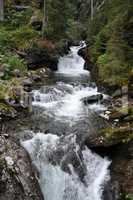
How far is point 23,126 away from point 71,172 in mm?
3542

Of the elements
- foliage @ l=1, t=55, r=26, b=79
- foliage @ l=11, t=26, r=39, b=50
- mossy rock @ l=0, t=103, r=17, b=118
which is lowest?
mossy rock @ l=0, t=103, r=17, b=118

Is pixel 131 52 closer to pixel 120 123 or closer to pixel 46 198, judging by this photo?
pixel 120 123

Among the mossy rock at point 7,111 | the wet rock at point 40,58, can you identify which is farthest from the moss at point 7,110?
the wet rock at point 40,58

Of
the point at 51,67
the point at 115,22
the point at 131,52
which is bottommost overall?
the point at 51,67

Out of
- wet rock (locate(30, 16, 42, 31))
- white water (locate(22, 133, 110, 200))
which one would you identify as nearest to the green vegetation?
white water (locate(22, 133, 110, 200))

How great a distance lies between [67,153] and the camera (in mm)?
12203

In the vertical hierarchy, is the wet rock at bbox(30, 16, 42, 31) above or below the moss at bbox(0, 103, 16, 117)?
above

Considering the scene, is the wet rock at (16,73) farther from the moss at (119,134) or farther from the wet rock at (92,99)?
the moss at (119,134)

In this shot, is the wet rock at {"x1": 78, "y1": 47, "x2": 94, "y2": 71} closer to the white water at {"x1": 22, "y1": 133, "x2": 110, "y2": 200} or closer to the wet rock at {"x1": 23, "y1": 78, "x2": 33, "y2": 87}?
the wet rock at {"x1": 23, "y1": 78, "x2": 33, "y2": 87}

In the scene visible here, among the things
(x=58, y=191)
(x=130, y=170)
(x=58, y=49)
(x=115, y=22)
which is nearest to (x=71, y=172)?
(x=58, y=191)

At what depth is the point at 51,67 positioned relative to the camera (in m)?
25.9

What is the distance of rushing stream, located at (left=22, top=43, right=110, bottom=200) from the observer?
1127 cm

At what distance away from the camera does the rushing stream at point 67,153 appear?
37.0 feet

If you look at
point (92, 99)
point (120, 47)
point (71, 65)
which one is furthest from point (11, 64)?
point (71, 65)
